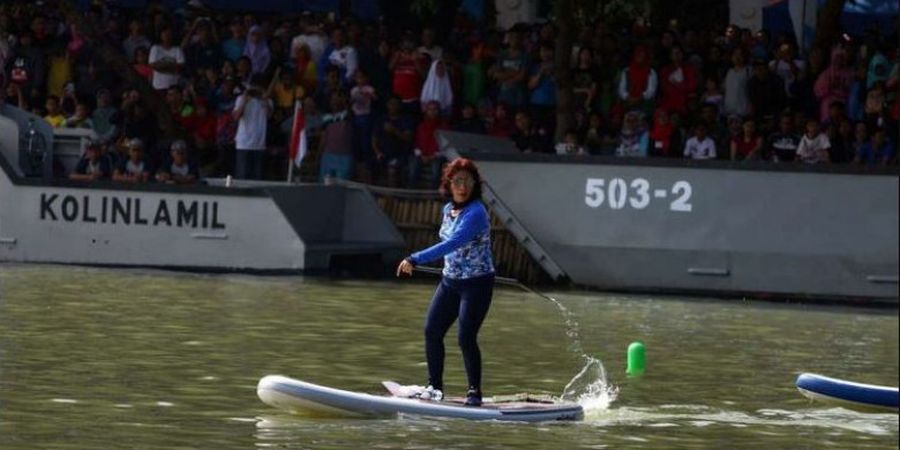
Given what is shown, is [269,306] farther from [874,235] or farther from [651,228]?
[874,235]

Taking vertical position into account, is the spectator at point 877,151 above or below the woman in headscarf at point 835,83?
below

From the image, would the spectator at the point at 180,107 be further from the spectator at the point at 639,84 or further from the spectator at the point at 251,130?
the spectator at the point at 639,84

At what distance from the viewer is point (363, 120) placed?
29094 millimetres

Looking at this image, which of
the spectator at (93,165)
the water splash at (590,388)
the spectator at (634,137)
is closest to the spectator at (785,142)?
the spectator at (634,137)

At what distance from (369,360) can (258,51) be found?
41.9ft

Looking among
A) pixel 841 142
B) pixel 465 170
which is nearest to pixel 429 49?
pixel 841 142

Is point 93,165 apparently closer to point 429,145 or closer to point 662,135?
point 429,145

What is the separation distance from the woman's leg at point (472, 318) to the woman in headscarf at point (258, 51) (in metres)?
16.0

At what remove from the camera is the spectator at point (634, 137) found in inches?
1091

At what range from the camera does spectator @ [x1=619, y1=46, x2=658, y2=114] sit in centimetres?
2800

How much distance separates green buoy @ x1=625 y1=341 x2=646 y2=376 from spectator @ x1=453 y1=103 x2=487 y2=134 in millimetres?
11475

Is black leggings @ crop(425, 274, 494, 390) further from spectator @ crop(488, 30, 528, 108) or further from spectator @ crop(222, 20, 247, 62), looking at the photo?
spectator @ crop(222, 20, 247, 62)

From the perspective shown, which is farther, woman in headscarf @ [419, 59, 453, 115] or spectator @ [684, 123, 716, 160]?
woman in headscarf @ [419, 59, 453, 115]

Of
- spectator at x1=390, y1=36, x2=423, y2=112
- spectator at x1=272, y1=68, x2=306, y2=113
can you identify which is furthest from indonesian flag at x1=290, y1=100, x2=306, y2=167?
spectator at x1=390, y1=36, x2=423, y2=112
